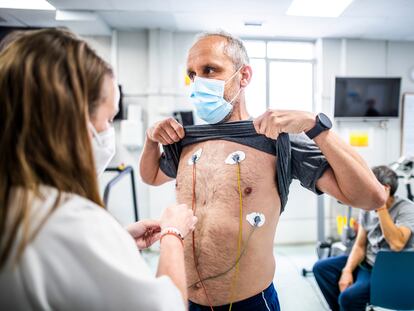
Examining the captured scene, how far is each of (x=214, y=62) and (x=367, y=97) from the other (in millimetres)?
3447

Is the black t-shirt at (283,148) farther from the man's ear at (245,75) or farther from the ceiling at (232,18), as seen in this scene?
the ceiling at (232,18)

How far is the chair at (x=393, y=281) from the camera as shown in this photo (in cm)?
175

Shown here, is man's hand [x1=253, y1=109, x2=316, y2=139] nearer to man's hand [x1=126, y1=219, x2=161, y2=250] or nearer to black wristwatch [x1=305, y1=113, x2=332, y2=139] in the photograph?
black wristwatch [x1=305, y1=113, x2=332, y2=139]

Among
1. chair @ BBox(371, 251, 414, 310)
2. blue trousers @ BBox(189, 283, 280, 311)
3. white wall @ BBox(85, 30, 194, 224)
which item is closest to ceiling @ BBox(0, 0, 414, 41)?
white wall @ BBox(85, 30, 194, 224)

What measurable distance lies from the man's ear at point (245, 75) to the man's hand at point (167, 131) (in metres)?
0.35

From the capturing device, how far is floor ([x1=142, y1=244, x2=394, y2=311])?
2592mm

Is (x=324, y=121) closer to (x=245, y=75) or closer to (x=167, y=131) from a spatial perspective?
(x=245, y=75)

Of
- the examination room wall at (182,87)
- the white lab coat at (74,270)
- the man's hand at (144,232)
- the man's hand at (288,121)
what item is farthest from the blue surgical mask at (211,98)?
the examination room wall at (182,87)

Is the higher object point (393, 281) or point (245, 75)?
point (245, 75)

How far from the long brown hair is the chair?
1.89 m

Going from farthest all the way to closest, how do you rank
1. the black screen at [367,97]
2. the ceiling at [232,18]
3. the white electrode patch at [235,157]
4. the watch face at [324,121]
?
the black screen at [367,97], the ceiling at [232,18], the white electrode patch at [235,157], the watch face at [324,121]

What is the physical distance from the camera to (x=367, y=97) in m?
3.92

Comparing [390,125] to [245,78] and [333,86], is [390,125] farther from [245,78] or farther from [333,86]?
[245,78]

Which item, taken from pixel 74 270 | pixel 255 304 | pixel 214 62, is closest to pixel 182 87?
pixel 214 62
